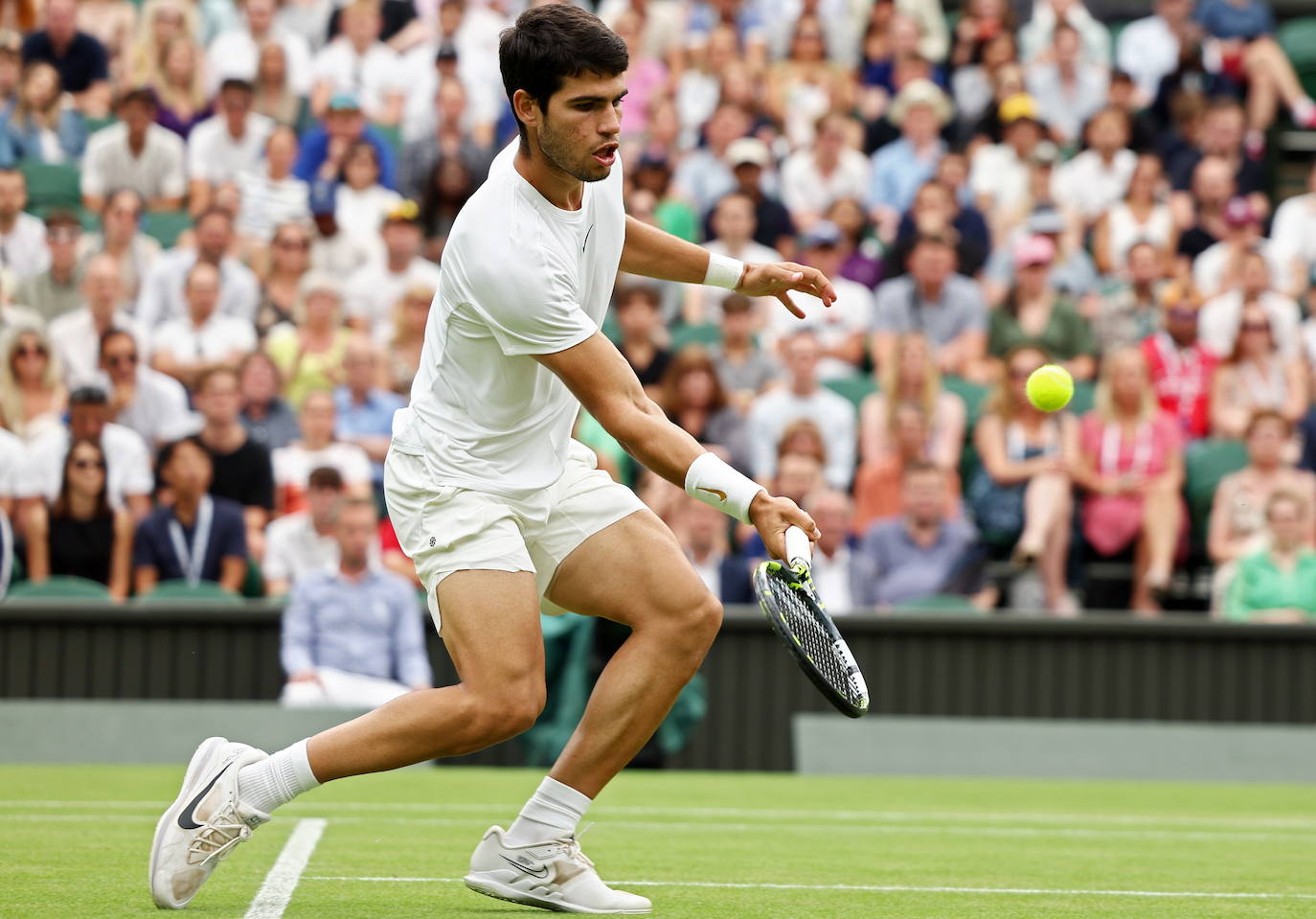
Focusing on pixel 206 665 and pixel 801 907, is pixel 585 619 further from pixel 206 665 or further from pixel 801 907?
pixel 801 907

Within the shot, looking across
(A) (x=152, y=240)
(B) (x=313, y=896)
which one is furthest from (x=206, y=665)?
(B) (x=313, y=896)

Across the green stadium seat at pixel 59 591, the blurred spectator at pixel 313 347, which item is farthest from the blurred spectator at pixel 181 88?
the green stadium seat at pixel 59 591

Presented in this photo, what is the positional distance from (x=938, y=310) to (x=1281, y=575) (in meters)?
3.09

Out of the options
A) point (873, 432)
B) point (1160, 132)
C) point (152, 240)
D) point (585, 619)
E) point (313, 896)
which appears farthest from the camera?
point (1160, 132)

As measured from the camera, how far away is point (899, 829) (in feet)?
25.4

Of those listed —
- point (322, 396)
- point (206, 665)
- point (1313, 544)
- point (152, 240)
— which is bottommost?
point (206, 665)

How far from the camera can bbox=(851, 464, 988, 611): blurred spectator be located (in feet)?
37.0

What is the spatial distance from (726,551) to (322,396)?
8.37 ft

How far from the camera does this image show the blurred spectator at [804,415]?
471 inches

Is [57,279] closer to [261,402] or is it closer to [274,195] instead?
A: [274,195]

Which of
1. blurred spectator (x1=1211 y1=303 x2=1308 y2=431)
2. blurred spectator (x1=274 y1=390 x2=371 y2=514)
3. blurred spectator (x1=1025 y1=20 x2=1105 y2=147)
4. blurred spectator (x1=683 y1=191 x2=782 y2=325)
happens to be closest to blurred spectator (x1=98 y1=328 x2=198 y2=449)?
blurred spectator (x1=274 y1=390 x2=371 y2=514)

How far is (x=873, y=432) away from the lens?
12156mm

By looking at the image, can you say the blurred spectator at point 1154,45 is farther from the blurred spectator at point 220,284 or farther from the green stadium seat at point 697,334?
the blurred spectator at point 220,284

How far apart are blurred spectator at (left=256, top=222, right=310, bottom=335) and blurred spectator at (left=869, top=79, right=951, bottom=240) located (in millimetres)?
4380
